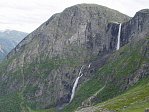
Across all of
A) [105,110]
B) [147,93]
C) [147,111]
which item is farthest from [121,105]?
[147,111]

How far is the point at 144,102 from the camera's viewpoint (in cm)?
15175

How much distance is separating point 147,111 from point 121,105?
4788 cm

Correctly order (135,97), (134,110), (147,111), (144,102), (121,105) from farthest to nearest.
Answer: (135,97) < (121,105) < (144,102) < (134,110) < (147,111)

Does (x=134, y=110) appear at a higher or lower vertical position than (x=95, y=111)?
higher

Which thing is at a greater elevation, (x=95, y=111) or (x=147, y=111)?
(x=147, y=111)

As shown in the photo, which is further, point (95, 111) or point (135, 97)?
point (135, 97)

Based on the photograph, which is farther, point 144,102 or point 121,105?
point 121,105

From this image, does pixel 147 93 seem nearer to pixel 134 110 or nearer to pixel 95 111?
pixel 95 111

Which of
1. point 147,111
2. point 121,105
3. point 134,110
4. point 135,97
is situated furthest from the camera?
point 135,97

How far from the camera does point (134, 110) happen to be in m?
135

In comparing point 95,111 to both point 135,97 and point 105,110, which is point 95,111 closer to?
point 105,110

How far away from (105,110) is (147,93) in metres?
30.9

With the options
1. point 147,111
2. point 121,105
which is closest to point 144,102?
point 121,105

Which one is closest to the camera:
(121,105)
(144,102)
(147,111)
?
(147,111)
